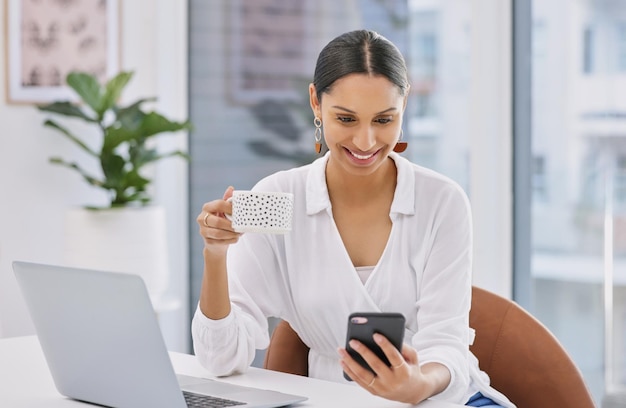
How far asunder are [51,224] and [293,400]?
2741 mm

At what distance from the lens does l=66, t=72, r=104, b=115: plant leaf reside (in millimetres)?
3816

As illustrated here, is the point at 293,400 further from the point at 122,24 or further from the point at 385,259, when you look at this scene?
the point at 122,24

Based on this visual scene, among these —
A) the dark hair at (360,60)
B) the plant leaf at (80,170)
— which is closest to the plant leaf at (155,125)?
the plant leaf at (80,170)

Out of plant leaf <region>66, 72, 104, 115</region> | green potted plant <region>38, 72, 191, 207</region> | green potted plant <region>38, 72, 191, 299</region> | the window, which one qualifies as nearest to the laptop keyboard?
the window

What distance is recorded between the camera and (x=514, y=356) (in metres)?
1.96

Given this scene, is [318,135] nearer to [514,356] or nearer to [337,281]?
[337,281]

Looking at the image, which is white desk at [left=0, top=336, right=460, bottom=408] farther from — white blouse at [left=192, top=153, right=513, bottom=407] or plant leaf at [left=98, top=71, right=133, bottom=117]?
plant leaf at [left=98, top=71, right=133, bottom=117]

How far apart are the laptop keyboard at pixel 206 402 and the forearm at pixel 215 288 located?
24 centimetres

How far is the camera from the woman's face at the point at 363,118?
1800 mm

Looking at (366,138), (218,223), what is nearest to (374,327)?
(218,223)

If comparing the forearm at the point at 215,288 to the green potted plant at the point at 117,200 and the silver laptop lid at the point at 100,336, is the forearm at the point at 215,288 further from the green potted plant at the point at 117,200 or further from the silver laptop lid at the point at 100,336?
the green potted plant at the point at 117,200

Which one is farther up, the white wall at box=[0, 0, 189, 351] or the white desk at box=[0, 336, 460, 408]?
the white wall at box=[0, 0, 189, 351]

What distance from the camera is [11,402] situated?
5.08 ft

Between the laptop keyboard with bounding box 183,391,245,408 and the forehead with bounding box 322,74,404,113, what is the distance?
598 millimetres
